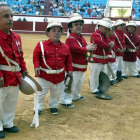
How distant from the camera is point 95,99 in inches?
201

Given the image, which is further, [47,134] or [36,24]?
[36,24]

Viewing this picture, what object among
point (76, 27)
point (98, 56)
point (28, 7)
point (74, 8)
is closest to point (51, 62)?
point (76, 27)

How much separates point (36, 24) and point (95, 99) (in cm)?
1886

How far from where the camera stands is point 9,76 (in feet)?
10.0

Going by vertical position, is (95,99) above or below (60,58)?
below

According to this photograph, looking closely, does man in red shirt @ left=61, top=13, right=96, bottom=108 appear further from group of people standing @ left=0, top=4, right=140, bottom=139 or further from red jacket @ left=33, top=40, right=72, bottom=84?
red jacket @ left=33, top=40, right=72, bottom=84

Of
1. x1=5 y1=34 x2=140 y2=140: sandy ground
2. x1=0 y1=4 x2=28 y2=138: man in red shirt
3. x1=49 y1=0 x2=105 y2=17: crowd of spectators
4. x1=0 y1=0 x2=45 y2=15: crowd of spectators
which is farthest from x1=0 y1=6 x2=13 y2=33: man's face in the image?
x1=0 y1=0 x2=45 y2=15: crowd of spectators

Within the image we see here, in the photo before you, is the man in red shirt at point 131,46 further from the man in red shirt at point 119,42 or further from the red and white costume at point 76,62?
the red and white costume at point 76,62

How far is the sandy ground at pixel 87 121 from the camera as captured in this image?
129 inches

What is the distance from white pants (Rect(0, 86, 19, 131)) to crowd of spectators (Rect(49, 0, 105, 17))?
22.5 meters

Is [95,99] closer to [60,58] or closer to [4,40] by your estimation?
[60,58]

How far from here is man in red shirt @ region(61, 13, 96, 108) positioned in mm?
4316

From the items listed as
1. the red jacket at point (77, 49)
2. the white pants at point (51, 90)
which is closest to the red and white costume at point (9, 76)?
the white pants at point (51, 90)

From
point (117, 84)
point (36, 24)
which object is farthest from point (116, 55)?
point (36, 24)
